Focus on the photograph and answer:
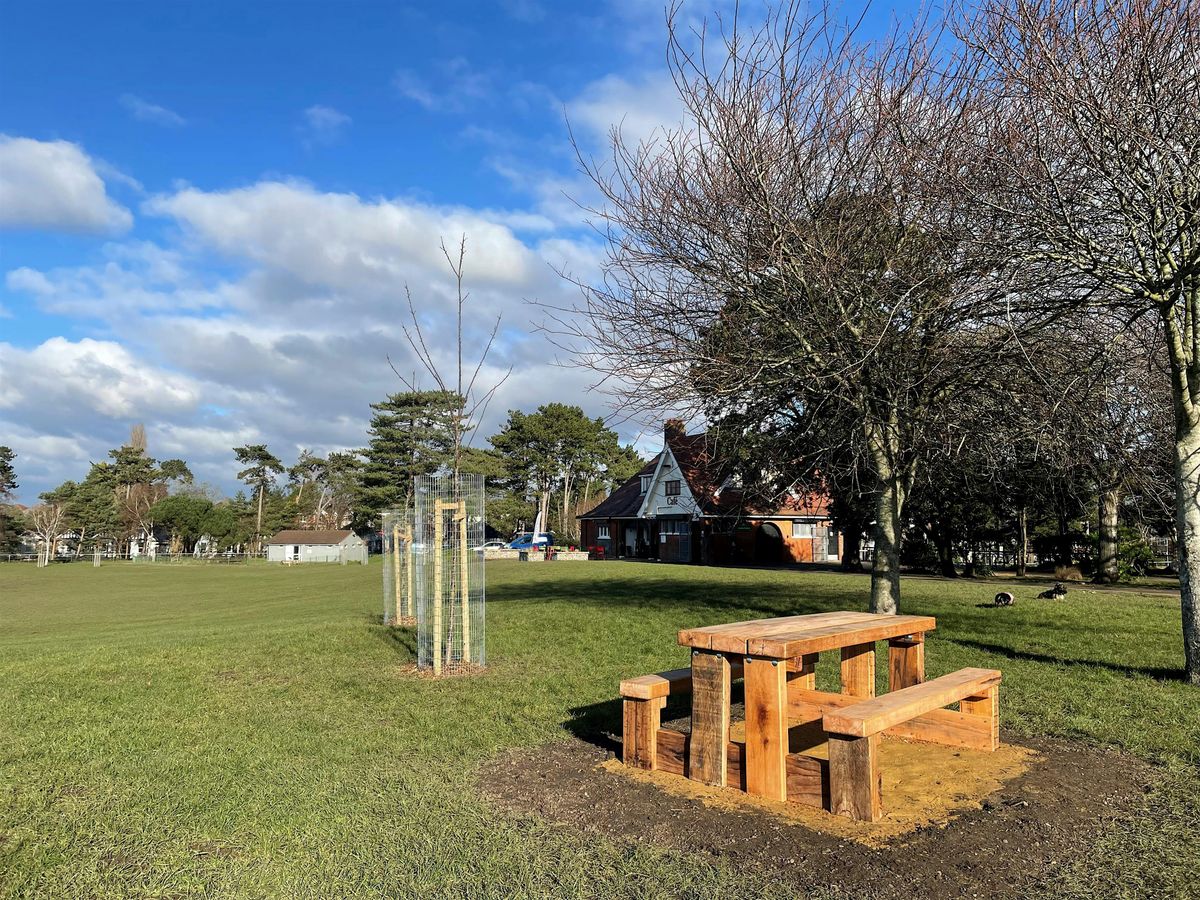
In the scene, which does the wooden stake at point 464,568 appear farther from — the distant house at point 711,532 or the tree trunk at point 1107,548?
the distant house at point 711,532

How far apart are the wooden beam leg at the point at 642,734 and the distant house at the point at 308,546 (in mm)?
66812

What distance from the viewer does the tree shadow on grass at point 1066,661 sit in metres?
7.97

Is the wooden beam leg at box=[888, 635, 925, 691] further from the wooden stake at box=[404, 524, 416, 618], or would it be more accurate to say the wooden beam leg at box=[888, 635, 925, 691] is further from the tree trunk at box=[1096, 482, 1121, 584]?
the tree trunk at box=[1096, 482, 1121, 584]

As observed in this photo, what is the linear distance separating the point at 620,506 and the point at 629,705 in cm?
4549

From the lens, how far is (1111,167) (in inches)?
281

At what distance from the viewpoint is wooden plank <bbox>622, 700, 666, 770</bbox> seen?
5.18 m

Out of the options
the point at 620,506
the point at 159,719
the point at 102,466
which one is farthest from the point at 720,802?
the point at 102,466

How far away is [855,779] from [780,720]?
50 centimetres

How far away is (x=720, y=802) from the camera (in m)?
4.57

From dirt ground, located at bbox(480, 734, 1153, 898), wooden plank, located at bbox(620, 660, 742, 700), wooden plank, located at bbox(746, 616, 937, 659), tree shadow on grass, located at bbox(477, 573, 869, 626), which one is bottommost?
tree shadow on grass, located at bbox(477, 573, 869, 626)

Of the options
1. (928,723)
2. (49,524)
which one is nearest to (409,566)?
(928,723)

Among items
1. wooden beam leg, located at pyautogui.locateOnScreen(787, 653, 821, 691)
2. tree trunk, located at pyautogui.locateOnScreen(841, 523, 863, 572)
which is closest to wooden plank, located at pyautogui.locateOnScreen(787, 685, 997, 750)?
wooden beam leg, located at pyautogui.locateOnScreen(787, 653, 821, 691)

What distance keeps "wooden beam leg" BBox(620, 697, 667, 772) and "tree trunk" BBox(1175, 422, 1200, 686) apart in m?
5.41

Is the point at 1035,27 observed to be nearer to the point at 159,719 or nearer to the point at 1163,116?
the point at 1163,116
